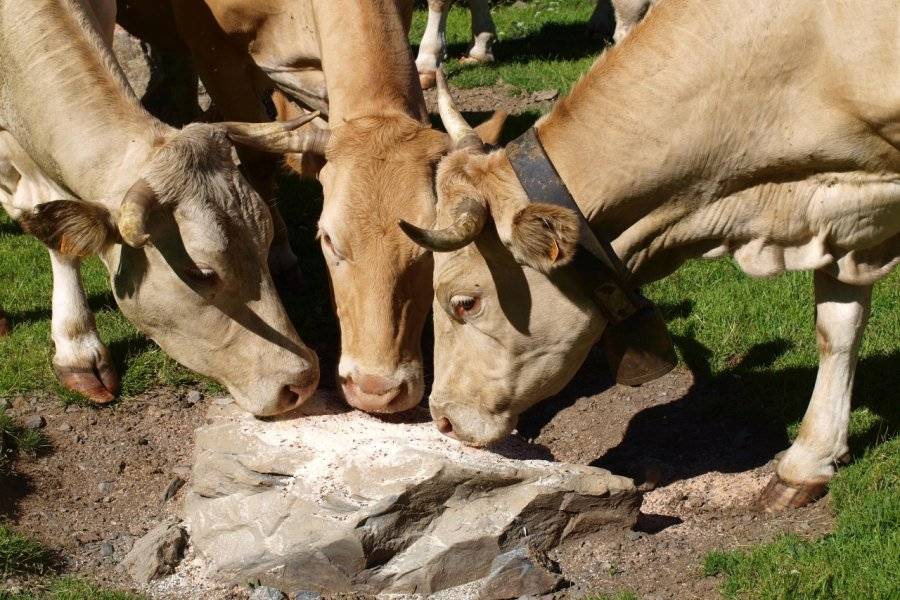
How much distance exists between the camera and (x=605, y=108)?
4.96 m

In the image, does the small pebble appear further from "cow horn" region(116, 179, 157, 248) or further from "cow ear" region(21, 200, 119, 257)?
"cow horn" region(116, 179, 157, 248)

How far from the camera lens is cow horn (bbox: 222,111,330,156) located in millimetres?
5902

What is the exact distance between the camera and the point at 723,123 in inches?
193

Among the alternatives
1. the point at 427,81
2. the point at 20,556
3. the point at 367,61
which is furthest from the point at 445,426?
the point at 427,81

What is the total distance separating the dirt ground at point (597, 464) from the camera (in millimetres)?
5387

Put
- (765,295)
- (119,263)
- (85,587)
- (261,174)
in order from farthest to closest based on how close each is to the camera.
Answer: (261,174) → (765,295) → (119,263) → (85,587)

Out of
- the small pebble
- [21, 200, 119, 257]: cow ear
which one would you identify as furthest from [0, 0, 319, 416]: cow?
the small pebble

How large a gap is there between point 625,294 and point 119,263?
2290mm

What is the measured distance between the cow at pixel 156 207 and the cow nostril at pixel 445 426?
2.25 feet

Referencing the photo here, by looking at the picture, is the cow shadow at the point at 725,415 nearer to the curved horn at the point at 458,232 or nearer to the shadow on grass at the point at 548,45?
the curved horn at the point at 458,232

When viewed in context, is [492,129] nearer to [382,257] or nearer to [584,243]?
[382,257]

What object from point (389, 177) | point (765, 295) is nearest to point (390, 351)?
point (389, 177)

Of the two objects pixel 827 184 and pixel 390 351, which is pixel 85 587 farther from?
pixel 827 184

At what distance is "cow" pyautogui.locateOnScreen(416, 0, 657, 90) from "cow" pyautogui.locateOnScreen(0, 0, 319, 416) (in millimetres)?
5766
